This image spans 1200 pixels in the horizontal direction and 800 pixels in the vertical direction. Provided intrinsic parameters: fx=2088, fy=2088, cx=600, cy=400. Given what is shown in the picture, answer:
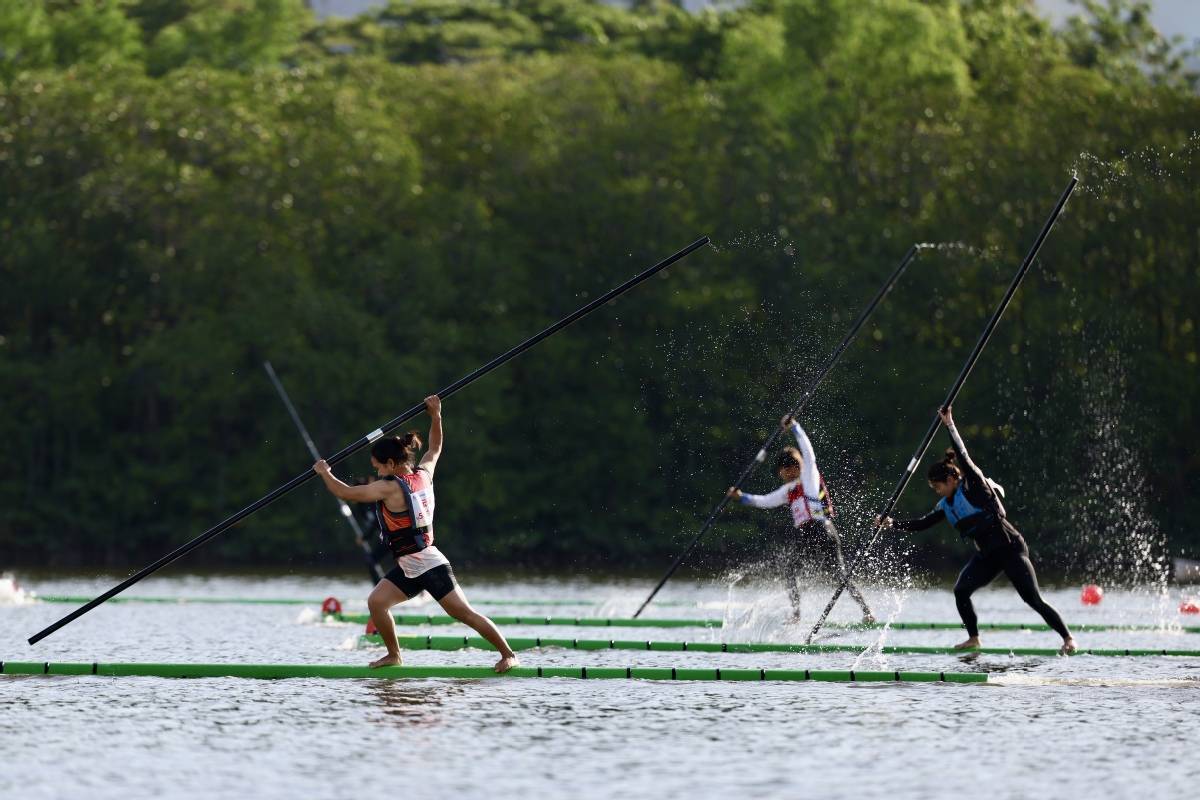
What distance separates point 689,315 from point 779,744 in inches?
1532

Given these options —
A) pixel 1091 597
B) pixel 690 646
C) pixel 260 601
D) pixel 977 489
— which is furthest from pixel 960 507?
pixel 260 601

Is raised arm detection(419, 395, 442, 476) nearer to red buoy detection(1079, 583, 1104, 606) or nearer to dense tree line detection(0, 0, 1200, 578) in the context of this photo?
red buoy detection(1079, 583, 1104, 606)

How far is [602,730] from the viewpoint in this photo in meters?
13.2

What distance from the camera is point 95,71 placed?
53.5m

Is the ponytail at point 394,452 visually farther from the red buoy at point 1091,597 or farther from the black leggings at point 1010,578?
the red buoy at point 1091,597

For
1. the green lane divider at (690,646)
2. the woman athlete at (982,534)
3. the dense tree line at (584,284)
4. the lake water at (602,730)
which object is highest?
the dense tree line at (584,284)

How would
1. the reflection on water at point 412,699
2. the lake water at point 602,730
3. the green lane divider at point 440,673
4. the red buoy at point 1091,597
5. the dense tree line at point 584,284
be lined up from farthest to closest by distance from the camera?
1. the dense tree line at point 584,284
2. the red buoy at point 1091,597
3. the green lane divider at point 440,673
4. the reflection on water at point 412,699
5. the lake water at point 602,730

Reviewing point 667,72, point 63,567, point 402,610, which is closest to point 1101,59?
point 667,72

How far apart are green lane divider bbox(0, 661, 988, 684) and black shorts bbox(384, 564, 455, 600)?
696mm

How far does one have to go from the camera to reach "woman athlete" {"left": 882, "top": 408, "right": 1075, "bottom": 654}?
18.6 metres

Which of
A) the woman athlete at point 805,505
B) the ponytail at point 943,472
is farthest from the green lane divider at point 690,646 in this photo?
the woman athlete at point 805,505

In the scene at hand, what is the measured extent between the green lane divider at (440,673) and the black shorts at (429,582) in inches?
27.4

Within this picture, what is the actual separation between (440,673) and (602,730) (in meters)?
3.19

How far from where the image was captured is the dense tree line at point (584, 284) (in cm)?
4747
